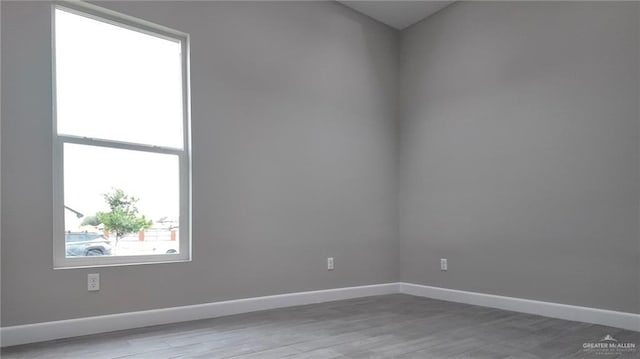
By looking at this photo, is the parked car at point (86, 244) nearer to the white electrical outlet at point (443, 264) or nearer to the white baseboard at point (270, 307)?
the white baseboard at point (270, 307)

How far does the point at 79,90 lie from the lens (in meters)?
2.99

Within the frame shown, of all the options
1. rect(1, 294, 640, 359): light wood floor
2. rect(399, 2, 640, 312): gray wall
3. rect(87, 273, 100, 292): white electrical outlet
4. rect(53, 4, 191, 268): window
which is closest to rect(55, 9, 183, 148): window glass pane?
rect(53, 4, 191, 268): window

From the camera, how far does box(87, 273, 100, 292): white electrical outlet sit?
2.87 metres

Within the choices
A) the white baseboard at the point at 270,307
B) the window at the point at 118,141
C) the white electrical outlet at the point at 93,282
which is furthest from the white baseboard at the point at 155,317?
the window at the point at 118,141

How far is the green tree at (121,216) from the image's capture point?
10.0 feet

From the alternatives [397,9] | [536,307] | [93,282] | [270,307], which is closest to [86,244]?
[93,282]

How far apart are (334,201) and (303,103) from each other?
1.01 metres

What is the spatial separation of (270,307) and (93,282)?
143 centimetres

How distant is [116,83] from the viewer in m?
3.16

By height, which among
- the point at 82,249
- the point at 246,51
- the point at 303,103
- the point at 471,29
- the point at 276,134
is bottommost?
the point at 82,249

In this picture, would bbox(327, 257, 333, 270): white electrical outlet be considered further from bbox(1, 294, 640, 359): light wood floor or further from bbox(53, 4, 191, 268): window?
bbox(53, 4, 191, 268): window

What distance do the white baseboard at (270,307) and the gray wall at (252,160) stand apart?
6 cm

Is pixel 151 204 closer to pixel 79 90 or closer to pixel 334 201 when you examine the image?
pixel 79 90

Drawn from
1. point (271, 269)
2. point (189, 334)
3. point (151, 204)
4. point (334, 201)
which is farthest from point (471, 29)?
point (189, 334)
